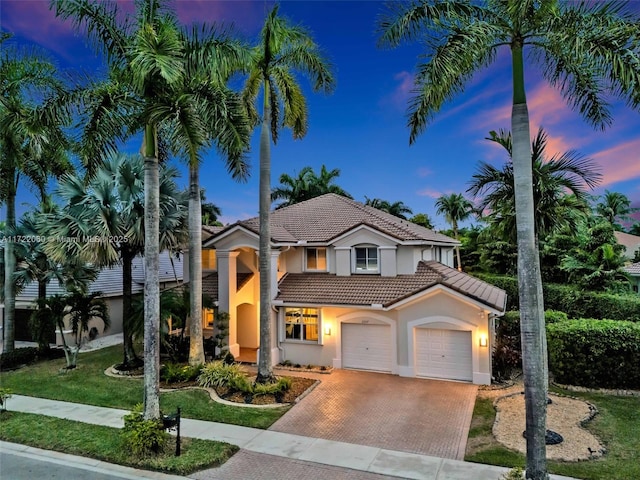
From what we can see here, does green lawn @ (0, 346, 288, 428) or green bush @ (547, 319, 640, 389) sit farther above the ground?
green bush @ (547, 319, 640, 389)

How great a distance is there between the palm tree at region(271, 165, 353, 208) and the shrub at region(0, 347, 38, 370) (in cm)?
2484

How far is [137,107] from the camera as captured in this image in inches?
405

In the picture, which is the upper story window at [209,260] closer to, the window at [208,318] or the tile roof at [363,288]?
the window at [208,318]

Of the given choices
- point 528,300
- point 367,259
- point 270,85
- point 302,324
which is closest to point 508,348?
point 367,259

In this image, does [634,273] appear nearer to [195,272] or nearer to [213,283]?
[213,283]

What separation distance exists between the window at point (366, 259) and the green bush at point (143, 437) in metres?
11.1

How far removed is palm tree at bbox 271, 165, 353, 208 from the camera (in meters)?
38.7

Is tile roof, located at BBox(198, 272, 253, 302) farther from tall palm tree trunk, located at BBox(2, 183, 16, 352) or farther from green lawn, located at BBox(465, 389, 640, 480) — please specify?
green lawn, located at BBox(465, 389, 640, 480)

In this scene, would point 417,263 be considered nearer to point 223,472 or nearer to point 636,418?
point 636,418

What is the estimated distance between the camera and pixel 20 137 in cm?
1554

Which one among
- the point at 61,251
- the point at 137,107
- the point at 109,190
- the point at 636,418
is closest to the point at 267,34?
the point at 137,107

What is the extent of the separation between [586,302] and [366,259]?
14495 millimetres

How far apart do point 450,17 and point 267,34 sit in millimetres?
6852

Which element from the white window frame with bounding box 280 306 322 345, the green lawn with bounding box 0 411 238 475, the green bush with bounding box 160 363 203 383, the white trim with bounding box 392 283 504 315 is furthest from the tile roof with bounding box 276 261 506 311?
the green lawn with bounding box 0 411 238 475
